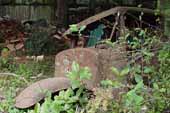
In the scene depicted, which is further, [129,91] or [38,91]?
[38,91]

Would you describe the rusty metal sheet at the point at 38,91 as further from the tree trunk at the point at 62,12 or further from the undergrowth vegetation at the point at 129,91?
the tree trunk at the point at 62,12

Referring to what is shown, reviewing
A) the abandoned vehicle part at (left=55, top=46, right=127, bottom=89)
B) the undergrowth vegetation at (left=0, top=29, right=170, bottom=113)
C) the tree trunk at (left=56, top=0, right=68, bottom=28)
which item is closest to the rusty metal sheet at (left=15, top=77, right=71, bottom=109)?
the abandoned vehicle part at (left=55, top=46, right=127, bottom=89)

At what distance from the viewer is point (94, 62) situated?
18.5ft

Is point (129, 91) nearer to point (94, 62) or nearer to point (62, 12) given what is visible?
point (94, 62)

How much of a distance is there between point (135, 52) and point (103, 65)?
1195 millimetres

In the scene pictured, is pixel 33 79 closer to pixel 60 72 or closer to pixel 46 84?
pixel 60 72

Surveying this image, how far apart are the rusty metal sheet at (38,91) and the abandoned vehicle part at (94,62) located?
0.28 meters

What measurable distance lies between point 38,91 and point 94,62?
0.95 m

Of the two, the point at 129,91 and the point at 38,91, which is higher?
the point at 129,91

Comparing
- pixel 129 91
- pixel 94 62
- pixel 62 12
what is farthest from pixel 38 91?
pixel 62 12

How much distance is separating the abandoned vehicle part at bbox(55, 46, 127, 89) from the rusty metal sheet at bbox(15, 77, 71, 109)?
284 mm

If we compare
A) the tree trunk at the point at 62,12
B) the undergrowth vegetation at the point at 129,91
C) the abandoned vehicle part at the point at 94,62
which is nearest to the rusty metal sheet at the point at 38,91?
the abandoned vehicle part at the point at 94,62

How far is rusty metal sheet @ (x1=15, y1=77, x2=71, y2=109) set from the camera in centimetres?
501

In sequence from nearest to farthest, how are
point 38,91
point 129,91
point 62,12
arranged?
point 129,91 → point 38,91 → point 62,12
